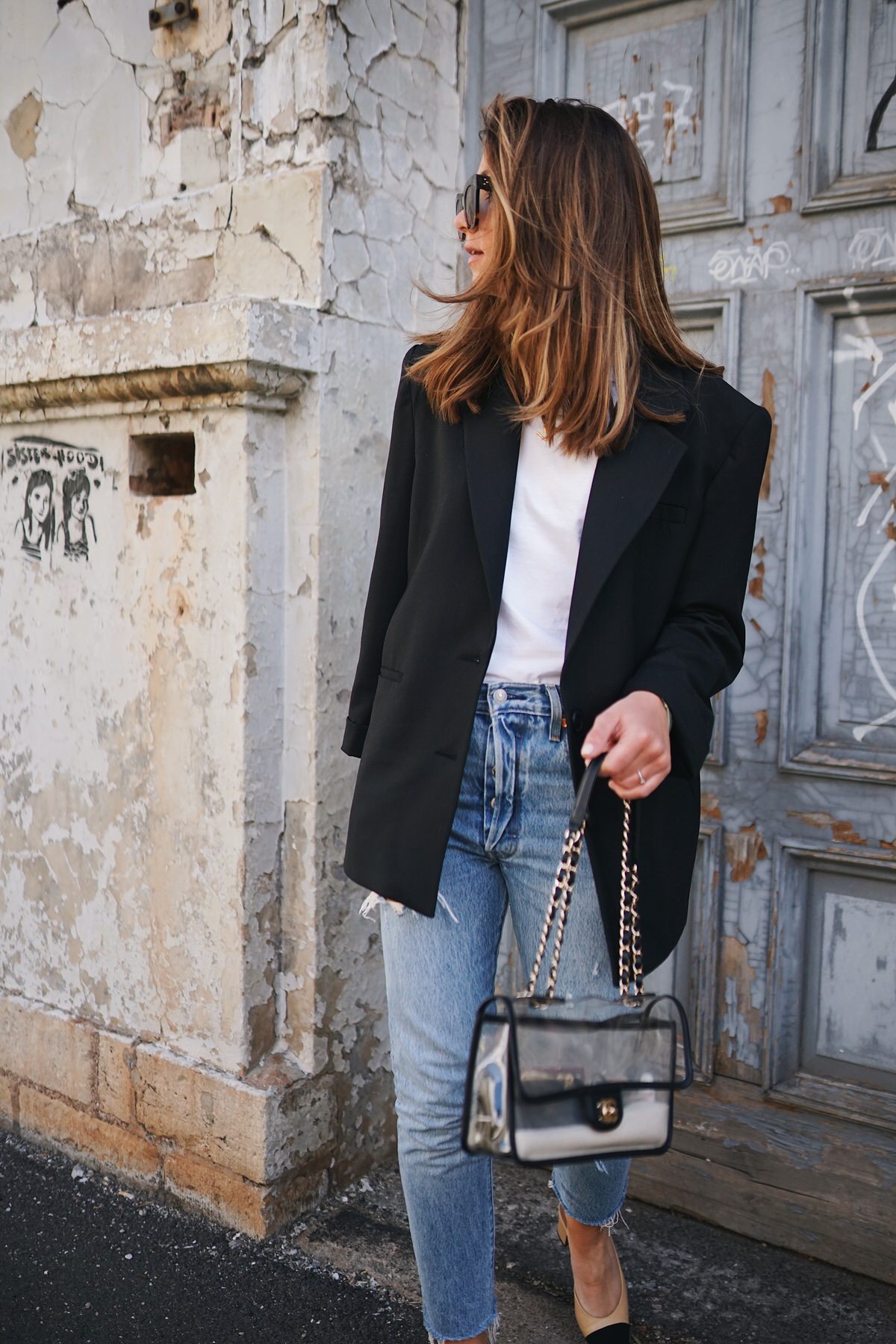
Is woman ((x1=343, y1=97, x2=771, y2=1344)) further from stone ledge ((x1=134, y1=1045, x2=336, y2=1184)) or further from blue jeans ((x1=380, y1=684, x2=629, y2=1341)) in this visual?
stone ledge ((x1=134, y1=1045, x2=336, y2=1184))

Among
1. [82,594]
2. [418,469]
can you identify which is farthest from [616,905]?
[82,594]

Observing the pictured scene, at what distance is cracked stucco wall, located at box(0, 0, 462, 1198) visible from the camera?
2.30m

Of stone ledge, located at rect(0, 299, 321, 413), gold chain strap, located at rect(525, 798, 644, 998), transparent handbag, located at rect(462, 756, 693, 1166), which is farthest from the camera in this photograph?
stone ledge, located at rect(0, 299, 321, 413)

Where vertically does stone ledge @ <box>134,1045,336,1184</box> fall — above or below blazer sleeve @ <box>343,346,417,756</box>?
below

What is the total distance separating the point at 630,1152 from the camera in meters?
1.45

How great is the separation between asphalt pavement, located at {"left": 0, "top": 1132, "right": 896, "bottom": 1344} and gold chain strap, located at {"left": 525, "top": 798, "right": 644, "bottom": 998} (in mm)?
780

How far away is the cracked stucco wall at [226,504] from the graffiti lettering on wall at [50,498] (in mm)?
18

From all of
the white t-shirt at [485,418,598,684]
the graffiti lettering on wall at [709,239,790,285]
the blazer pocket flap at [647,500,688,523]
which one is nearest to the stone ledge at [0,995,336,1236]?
the white t-shirt at [485,418,598,684]

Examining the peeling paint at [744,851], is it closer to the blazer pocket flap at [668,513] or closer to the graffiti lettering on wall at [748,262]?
the blazer pocket flap at [668,513]

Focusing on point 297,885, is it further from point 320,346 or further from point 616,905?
point 320,346

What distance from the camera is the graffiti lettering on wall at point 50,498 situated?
2551 millimetres

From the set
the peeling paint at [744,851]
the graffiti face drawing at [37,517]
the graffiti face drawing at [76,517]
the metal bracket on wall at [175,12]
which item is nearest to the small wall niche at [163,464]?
the graffiti face drawing at [76,517]

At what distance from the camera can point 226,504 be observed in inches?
90.1

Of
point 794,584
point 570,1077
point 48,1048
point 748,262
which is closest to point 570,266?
point 748,262
